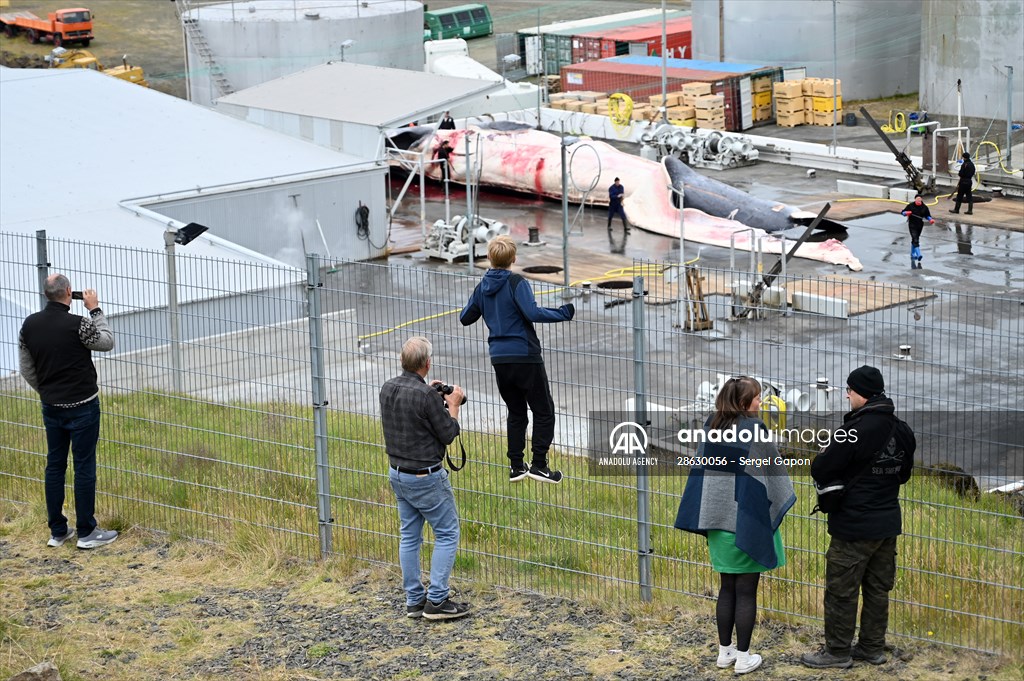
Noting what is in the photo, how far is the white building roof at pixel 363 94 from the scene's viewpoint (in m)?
31.6

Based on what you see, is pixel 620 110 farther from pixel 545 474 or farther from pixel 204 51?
pixel 545 474

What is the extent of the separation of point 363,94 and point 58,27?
34923 millimetres

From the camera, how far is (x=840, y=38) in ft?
159

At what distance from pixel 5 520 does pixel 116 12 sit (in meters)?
65.9

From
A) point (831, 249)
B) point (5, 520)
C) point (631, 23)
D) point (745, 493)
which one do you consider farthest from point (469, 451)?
point (631, 23)

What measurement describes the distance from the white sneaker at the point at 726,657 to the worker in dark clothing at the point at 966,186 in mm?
25039

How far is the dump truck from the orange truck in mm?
1722

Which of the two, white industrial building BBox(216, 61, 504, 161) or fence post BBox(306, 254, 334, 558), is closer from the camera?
fence post BBox(306, 254, 334, 558)

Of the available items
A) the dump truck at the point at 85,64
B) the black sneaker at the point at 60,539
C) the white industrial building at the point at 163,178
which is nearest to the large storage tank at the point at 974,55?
the white industrial building at the point at 163,178

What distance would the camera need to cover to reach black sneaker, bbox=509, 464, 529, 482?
8.76m

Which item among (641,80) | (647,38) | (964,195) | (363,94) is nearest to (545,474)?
(964,195)

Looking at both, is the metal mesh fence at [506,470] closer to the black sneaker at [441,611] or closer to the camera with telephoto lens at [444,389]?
the camera with telephoto lens at [444,389]

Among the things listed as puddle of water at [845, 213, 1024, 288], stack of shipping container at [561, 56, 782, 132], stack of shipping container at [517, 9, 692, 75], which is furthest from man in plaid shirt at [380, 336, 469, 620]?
stack of shipping container at [517, 9, 692, 75]

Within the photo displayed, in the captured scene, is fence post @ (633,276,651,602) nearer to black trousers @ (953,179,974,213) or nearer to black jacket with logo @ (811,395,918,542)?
black jacket with logo @ (811,395,918,542)
